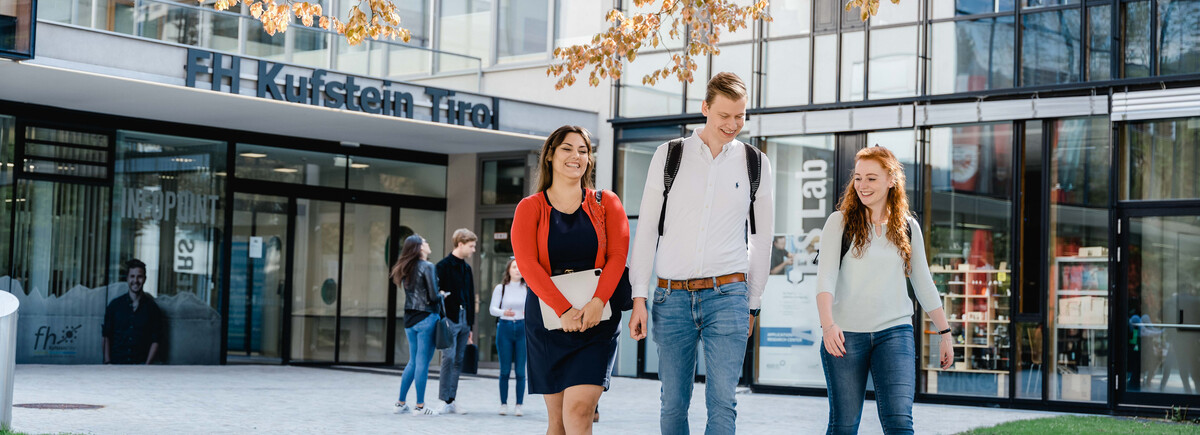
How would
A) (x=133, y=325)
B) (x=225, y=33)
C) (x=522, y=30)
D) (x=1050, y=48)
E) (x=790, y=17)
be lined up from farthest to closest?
(x=522, y=30)
(x=133, y=325)
(x=790, y=17)
(x=225, y=33)
(x=1050, y=48)

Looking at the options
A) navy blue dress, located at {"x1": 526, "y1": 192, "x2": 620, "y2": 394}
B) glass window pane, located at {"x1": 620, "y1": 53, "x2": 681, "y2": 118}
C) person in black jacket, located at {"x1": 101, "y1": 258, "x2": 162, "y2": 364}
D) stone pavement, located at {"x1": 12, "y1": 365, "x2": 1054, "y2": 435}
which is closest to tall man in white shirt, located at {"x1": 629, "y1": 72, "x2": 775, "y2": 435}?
navy blue dress, located at {"x1": 526, "y1": 192, "x2": 620, "y2": 394}

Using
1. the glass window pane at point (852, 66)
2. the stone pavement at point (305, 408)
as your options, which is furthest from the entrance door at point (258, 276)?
the glass window pane at point (852, 66)

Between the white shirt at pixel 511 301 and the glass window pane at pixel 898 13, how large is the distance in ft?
19.9

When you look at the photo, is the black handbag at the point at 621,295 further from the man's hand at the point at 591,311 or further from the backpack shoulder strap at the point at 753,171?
the backpack shoulder strap at the point at 753,171

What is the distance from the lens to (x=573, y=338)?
17.4 ft

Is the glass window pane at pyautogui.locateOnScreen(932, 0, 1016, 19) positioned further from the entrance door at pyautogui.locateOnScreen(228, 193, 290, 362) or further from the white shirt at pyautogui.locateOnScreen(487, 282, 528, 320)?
the entrance door at pyautogui.locateOnScreen(228, 193, 290, 362)

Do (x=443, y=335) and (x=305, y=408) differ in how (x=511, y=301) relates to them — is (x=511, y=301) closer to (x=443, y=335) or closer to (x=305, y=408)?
(x=443, y=335)

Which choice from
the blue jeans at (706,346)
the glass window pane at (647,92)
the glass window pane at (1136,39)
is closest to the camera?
the blue jeans at (706,346)

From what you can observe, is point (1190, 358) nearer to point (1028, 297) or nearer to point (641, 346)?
point (1028, 297)

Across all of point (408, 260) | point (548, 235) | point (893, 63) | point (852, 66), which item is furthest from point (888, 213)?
point (852, 66)

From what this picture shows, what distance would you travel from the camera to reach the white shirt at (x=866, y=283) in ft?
17.4

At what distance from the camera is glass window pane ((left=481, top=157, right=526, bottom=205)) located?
19391 millimetres

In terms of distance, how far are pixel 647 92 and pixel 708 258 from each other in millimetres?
12717

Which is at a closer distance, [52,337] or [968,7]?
[968,7]
